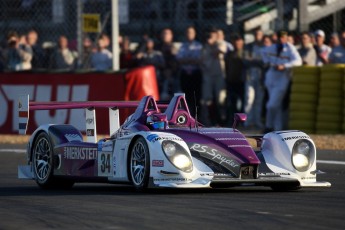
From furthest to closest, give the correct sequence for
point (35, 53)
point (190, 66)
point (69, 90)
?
1. point (35, 53)
2. point (190, 66)
3. point (69, 90)

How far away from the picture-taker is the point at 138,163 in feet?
34.4

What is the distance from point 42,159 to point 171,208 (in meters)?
3.27

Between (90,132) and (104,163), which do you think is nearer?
(104,163)

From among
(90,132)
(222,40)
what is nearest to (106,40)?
(222,40)

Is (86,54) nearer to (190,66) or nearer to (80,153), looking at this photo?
(190,66)

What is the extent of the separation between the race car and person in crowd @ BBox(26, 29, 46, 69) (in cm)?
1166

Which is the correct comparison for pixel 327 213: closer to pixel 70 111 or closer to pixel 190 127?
pixel 190 127

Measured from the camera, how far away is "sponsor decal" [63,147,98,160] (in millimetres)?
11328

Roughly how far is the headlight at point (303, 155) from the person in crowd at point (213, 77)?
1110cm

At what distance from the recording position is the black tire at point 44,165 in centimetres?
1190

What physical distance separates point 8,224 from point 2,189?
11.3 feet

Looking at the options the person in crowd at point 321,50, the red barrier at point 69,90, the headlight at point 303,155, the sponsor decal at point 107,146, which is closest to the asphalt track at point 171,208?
the headlight at point 303,155

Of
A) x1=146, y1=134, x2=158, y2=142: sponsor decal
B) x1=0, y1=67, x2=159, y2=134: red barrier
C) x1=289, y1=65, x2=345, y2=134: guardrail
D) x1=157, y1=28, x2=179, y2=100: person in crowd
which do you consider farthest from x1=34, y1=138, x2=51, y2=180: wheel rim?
x1=157, y1=28, x2=179, y2=100: person in crowd

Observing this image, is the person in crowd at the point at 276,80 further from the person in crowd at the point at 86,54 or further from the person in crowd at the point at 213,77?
the person in crowd at the point at 86,54
